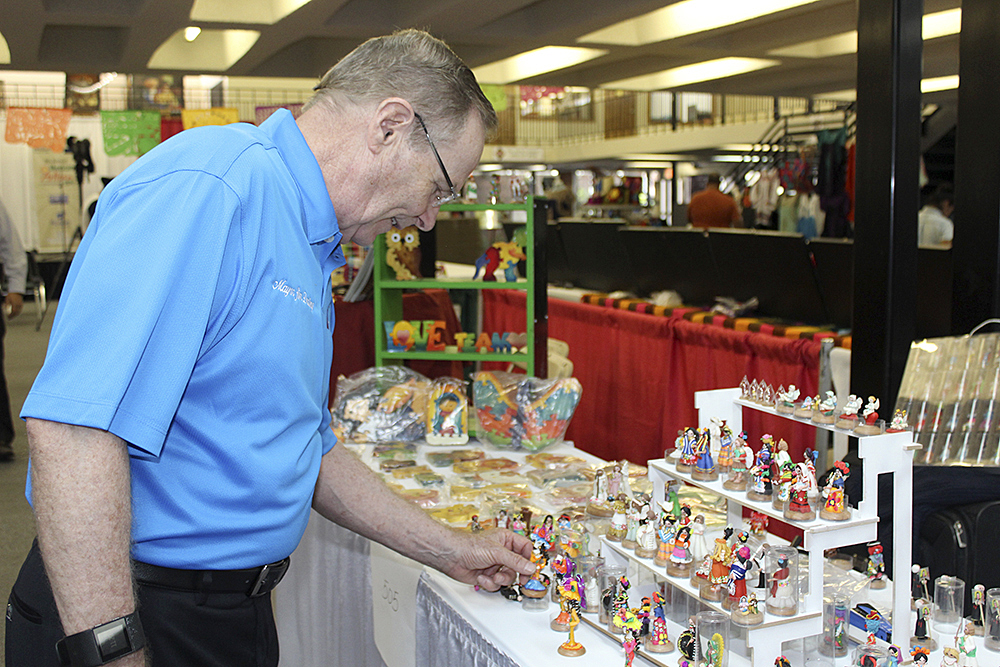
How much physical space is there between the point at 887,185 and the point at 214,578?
2480 millimetres

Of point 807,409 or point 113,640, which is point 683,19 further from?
point 113,640

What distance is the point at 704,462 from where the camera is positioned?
1.70 metres

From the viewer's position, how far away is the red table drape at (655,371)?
4.03 m

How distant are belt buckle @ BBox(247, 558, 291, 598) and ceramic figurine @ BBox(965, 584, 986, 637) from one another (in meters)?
1.23

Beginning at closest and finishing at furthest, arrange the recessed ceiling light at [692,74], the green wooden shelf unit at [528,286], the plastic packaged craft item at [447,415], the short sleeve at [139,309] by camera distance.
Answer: the short sleeve at [139,309]
the plastic packaged craft item at [447,415]
the green wooden shelf unit at [528,286]
the recessed ceiling light at [692,74]

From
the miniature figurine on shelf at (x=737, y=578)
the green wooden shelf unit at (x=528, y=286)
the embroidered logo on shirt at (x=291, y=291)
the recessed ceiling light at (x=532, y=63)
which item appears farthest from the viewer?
the recessed ceiling light at (x=532, y=63)

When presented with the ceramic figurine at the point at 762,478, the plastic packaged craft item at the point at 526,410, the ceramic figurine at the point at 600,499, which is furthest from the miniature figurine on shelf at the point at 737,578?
the plastic packaged craft item at the point at 526,410

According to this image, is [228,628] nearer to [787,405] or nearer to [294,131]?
[294,131]

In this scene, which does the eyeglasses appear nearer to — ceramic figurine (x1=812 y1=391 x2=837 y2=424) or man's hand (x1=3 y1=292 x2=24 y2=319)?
ceramic figurine (x1=812 y1=391 x2=837 y2=424)

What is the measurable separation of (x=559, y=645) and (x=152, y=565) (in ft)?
2.62

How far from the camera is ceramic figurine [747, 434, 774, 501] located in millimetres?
1590

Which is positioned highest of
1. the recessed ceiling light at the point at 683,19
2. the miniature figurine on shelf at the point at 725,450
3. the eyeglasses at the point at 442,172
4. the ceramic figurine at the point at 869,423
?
the recessed ceiling light at the point at 683,19

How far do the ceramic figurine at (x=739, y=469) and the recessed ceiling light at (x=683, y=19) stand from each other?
11.0 feet

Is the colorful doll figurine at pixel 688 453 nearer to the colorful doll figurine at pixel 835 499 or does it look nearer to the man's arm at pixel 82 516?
the colorful doll figurine at pixel 835 499
